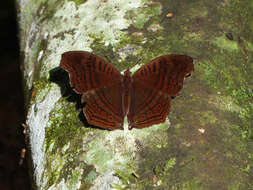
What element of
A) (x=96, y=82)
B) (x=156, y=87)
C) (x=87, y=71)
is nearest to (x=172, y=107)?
(x=156, y=87)

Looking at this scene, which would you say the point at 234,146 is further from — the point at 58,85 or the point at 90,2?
the point at 90,2

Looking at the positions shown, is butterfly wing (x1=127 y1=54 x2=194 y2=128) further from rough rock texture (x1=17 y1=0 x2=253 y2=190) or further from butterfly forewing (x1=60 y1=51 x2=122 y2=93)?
butterfly forewing (x1=60 y1=51 x2=122 y2=93)

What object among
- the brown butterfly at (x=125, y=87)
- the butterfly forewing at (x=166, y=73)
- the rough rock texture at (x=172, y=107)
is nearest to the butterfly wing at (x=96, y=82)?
the brown butterfly at (x=125, y=87)

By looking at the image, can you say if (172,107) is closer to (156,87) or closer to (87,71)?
(156,87)

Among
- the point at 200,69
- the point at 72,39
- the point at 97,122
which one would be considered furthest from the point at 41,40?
the point at 200,69

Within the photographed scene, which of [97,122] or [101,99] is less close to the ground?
[97,122]

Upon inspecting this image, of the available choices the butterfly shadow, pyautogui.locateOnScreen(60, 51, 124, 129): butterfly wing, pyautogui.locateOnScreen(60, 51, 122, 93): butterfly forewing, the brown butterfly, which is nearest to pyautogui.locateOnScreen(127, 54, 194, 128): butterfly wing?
the brown butterfly
